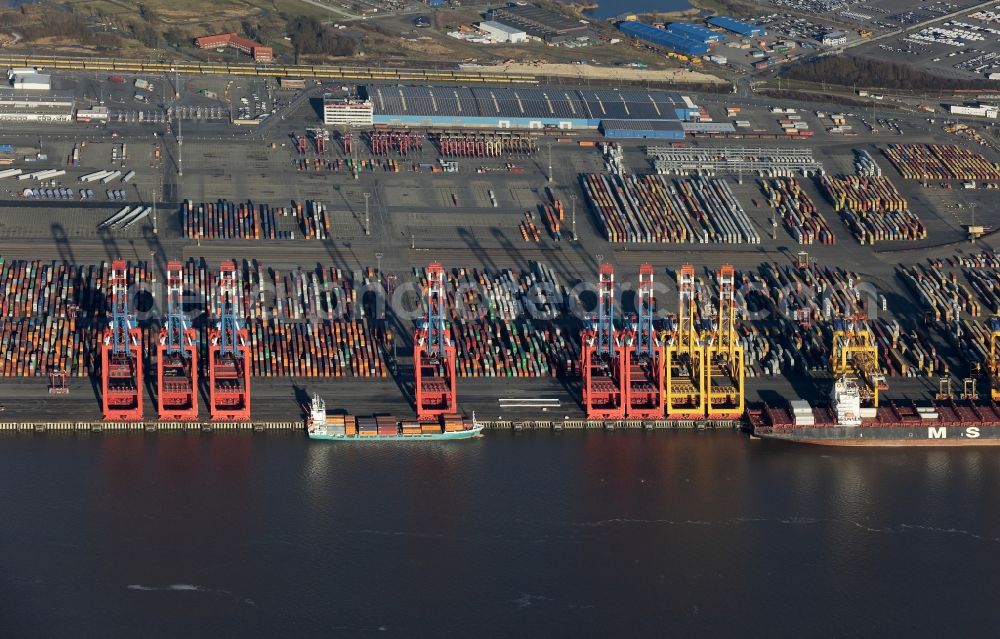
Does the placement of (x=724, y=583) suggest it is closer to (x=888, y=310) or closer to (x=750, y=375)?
(x=750, y=375)

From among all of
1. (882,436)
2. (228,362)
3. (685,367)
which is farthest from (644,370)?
(228,362)

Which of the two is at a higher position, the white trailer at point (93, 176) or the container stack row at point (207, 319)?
the white trailer at point (93, 176)

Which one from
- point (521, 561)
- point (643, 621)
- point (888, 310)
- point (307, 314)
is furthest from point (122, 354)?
point (888, 310)

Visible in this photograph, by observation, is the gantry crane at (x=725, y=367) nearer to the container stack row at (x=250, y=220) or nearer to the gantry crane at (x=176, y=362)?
the gantry crane at (x=176, y=362)

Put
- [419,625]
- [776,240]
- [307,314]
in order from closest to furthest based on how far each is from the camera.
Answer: [419,625], [307,314], [776,240]

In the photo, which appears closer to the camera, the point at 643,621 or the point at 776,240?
the point at 643,621

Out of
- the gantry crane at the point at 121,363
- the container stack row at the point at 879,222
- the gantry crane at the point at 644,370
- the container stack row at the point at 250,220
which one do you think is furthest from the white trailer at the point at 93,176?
the container stack row at the point at 879,222

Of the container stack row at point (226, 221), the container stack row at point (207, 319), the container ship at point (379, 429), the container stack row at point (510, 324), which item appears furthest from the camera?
the container stack row at point (226, 221)
